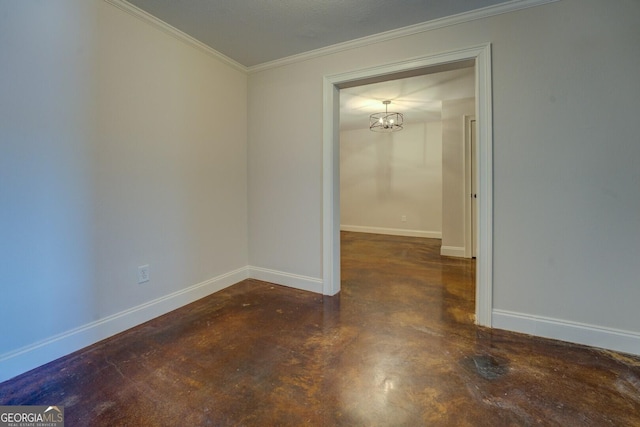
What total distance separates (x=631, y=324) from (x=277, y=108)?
3336 millimetres

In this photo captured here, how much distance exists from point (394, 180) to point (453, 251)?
7.93 ft

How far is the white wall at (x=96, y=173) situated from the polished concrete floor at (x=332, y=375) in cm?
28

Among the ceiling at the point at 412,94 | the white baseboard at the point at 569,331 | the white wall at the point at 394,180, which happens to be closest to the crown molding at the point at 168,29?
the ceiling at the point at 412,94

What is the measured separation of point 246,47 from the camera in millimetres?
2750

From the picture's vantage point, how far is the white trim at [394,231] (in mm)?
6086

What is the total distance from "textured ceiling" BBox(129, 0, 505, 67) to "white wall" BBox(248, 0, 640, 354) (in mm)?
236

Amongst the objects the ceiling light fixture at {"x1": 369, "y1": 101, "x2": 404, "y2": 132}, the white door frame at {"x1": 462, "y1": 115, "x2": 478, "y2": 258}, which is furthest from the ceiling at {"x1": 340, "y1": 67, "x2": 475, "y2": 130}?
the white door frame at {"x1": 462, "y1": 115, "x2": 478, "y2": 258}

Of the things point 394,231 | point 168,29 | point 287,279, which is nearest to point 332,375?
point 287,279

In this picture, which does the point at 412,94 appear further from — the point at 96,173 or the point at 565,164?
the point at 96,173

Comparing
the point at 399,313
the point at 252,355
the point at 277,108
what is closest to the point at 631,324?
the point at 399,313

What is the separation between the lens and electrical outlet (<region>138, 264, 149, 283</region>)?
7.55 feet

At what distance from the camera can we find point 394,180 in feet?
Answer: 21.3

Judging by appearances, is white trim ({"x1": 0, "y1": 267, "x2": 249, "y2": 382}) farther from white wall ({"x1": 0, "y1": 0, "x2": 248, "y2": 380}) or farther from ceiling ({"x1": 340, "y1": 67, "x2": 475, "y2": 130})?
ceiling ({"x1": 340, "y1": 67, "x2": 475, "y2": 130})

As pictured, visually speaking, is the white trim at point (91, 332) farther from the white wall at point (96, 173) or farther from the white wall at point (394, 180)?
the white wall at point (394, 180)
